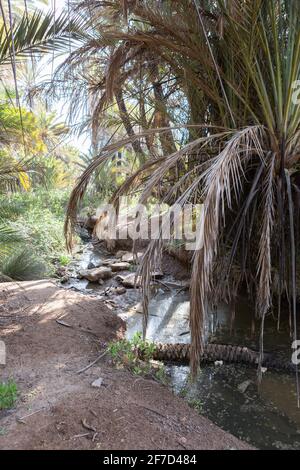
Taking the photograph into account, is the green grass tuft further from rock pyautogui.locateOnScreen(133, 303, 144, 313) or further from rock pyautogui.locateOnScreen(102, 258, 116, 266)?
rock pyautogui.locateOnScreen(102, 258, 116, 266)

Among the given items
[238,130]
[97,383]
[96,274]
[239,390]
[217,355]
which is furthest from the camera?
[96,274]

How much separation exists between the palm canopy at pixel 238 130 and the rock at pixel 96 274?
299cm

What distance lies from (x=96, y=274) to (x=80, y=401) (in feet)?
14.2

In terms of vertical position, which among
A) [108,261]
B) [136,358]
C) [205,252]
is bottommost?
[136,358]

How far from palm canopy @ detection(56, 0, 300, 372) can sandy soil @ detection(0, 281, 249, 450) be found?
1.43 ft

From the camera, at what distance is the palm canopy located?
276 cm

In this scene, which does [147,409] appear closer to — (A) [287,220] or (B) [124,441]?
(B) [124,441]

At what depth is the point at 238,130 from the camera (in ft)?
9.89

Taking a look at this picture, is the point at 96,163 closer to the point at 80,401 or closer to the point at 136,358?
the point at 136,358

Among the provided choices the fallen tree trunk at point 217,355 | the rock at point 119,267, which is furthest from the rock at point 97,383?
the rock at point 119,267

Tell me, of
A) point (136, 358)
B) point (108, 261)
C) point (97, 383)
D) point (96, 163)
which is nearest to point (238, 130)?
point (96, 163)

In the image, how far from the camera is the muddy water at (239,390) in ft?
8.61

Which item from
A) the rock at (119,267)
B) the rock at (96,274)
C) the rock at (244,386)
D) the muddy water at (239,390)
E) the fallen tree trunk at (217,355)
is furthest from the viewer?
the rock at (119,267)

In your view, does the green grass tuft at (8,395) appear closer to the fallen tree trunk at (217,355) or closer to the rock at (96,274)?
the fallen tree trunk at (217,355)
